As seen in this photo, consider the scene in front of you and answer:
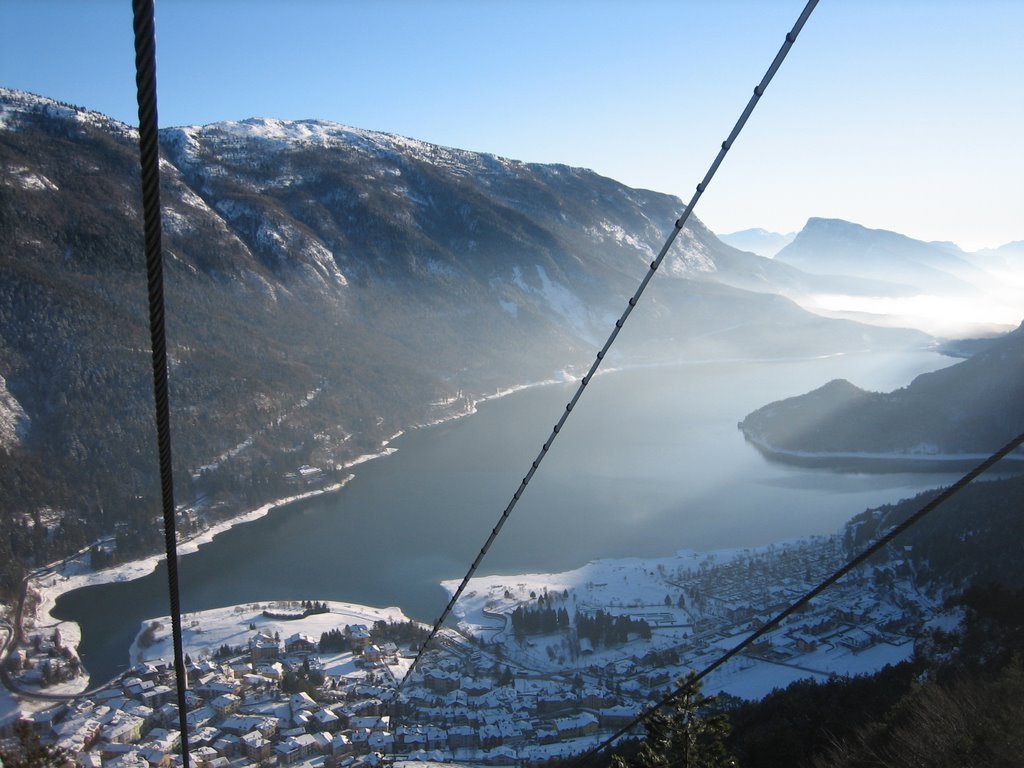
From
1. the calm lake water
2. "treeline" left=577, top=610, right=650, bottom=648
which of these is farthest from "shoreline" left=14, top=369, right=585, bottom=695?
"treeline" left=577, top=610, right=650, bottom=648

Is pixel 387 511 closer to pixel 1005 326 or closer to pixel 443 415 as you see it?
pixel 443 415

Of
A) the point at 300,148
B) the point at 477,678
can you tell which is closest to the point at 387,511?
the point at 477,678

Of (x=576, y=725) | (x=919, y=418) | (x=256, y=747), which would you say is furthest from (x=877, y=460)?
(x=256, y=747)

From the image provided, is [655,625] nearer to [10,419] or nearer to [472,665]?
[472,665]

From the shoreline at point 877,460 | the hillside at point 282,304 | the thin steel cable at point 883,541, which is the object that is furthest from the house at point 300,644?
the shoreline at point 877,460

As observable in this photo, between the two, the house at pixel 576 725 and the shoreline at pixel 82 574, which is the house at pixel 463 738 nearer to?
the house at pixel 576 725

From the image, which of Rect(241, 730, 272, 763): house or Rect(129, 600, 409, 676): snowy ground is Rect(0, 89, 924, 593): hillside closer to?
Rect(129, 600, 409, 676): snowy ground
